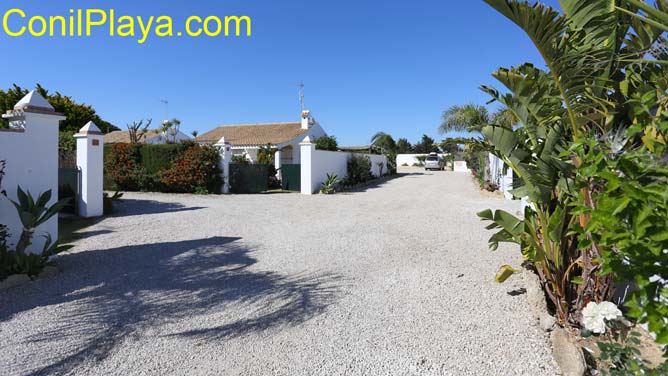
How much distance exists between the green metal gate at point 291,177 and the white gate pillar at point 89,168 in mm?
9430

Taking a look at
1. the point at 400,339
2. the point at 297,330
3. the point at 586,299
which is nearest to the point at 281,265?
the point at 297,330

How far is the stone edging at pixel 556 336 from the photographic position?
2900 millimetres

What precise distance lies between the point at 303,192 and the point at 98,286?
13.3 metres

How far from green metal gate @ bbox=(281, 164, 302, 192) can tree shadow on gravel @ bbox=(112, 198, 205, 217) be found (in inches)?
263

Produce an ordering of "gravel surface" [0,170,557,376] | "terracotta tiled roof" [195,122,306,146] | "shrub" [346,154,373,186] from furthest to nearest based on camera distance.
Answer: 1. "terracotta tiled roof" [195,122,306,146]
2. "shrub" [346,154,373,186]
3. "gravel surface" [0,170,557,376]

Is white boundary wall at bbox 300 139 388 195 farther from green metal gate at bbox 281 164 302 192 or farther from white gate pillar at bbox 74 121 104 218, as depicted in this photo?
white gate pillar at bbox 74 121 104 218

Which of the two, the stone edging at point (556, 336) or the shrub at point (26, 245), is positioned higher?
the shrub at point (26, 245)

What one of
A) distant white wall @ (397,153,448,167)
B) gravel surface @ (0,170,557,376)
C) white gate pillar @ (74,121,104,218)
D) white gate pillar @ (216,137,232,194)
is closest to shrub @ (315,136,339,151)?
white gate pillar @ (216,137,232,194)

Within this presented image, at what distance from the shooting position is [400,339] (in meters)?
3.51

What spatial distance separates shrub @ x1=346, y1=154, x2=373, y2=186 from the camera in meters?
22.0

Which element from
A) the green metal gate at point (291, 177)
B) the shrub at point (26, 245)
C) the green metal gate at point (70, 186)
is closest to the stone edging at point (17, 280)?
the shrub at point (26, 245)

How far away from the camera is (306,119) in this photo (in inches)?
1185

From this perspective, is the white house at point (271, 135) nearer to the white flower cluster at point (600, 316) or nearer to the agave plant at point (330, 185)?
the agave plant at point (330, 185)

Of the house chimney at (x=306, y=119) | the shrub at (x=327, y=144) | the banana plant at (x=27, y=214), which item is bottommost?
the banana plant at (x=27, y=214)
